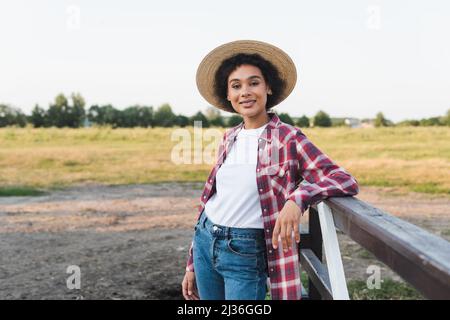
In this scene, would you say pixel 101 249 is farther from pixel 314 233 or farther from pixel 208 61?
pixel 208 61

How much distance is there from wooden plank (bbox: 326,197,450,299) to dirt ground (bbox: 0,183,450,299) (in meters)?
3.08

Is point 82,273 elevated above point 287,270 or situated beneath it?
situated beneath

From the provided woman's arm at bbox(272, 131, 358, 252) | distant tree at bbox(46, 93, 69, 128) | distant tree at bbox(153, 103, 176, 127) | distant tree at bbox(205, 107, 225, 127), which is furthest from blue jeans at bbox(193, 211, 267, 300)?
distant tree at bbox(46, 93, 69, 128)

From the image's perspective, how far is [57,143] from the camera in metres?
24.5

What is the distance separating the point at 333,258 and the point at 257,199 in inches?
14.5

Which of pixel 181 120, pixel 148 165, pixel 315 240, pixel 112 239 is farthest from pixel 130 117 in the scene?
pixel 315 240

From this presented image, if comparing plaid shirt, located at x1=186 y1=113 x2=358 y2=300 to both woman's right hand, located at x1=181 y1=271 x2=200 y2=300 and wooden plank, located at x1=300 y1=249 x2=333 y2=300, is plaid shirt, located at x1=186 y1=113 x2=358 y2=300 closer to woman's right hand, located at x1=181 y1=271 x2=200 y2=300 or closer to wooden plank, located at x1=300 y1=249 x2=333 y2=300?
wooden plank, located at x1=300 y1=249 x2=333 y2=300

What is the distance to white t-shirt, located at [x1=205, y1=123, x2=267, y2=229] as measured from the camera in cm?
197

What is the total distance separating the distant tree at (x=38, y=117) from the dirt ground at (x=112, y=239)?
39.7 metres

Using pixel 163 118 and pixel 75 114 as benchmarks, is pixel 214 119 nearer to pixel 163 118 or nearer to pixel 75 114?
pixel 163 118

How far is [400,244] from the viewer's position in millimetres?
1135

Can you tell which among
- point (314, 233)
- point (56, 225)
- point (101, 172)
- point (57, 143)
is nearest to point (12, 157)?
point (101, 172)

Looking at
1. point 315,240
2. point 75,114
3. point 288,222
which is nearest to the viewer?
point 288,222
